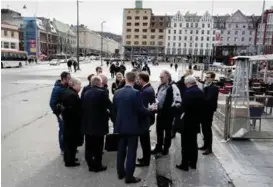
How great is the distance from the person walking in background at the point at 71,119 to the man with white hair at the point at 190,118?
1.96 metres

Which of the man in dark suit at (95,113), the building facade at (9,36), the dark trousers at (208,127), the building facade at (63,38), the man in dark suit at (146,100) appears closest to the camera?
the man in dark suit at (95,113)

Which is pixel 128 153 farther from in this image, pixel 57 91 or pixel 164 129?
pixel 57 91

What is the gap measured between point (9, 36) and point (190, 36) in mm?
71023

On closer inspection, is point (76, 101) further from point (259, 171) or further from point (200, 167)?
point (259, 171)

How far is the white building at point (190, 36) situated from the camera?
116m

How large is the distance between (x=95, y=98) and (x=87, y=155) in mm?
1143

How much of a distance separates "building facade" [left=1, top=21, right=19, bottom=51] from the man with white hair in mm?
71854

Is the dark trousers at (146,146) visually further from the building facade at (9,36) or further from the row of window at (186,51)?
the row of window at (186,51)

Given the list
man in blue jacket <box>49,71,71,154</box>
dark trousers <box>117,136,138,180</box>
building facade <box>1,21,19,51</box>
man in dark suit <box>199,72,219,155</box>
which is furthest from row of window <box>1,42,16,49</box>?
dark trousers <box>117,136,138,180</box>

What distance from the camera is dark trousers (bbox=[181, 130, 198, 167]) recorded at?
5359mm

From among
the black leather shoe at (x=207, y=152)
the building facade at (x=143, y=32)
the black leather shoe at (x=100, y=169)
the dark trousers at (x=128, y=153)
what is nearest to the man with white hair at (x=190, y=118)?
the black leather shoe at (x=207, y=152)

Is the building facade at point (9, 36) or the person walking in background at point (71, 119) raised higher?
the building facade at point (9, 36)

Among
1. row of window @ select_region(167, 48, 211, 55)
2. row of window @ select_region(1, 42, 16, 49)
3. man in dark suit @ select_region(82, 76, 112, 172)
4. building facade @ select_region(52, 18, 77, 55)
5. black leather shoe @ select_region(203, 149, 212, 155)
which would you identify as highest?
building facade @ select_region(52, 18, 77, 55)

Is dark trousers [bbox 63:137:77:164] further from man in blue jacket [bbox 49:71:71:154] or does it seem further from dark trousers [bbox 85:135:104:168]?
man in blue jacket [bbox 49:71:71:154]
